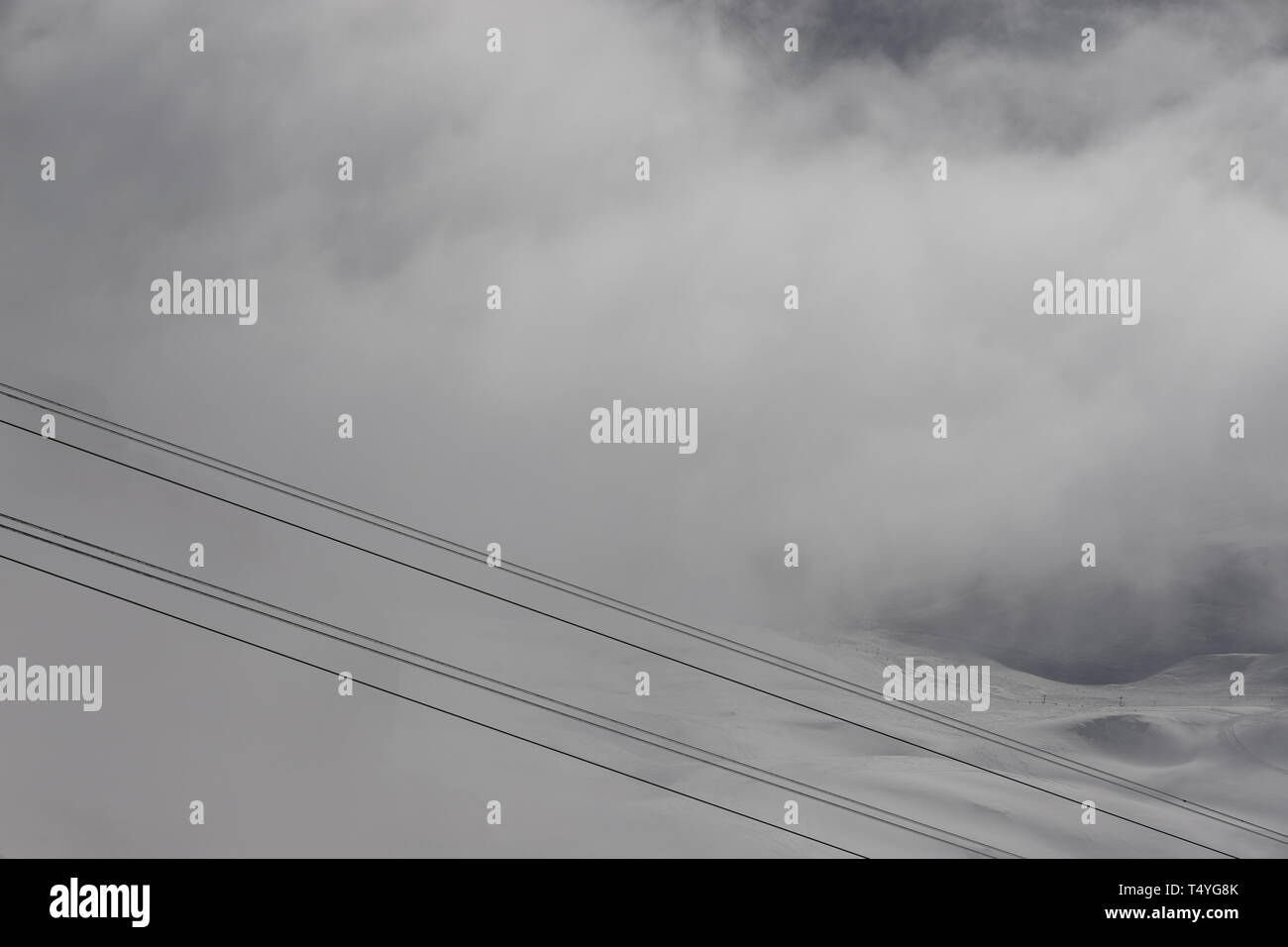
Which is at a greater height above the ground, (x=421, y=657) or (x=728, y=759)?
(x=421, y=657)

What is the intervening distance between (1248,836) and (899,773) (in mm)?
13951

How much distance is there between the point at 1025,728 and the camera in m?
60.2

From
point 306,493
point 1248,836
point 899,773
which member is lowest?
point 1248,836

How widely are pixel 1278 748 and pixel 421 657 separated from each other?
135ft

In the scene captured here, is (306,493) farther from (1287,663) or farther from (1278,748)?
(1287,663)

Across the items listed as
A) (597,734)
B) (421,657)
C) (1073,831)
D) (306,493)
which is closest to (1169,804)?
(1073,831)

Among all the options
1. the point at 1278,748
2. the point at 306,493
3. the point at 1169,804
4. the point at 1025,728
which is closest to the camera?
the point at 306,493

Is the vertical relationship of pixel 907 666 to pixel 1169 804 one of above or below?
above

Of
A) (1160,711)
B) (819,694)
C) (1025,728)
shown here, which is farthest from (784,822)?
(819,694)

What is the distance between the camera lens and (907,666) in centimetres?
9406

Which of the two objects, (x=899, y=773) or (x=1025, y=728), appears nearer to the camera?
(x=899, y=773)

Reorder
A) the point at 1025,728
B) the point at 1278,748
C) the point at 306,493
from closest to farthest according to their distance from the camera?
the point at 306,493
the point at 1278,748
the point at 1025,728

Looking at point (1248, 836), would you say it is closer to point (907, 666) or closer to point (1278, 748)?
point (1278, 748)

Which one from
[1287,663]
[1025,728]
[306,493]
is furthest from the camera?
[1287,663]
